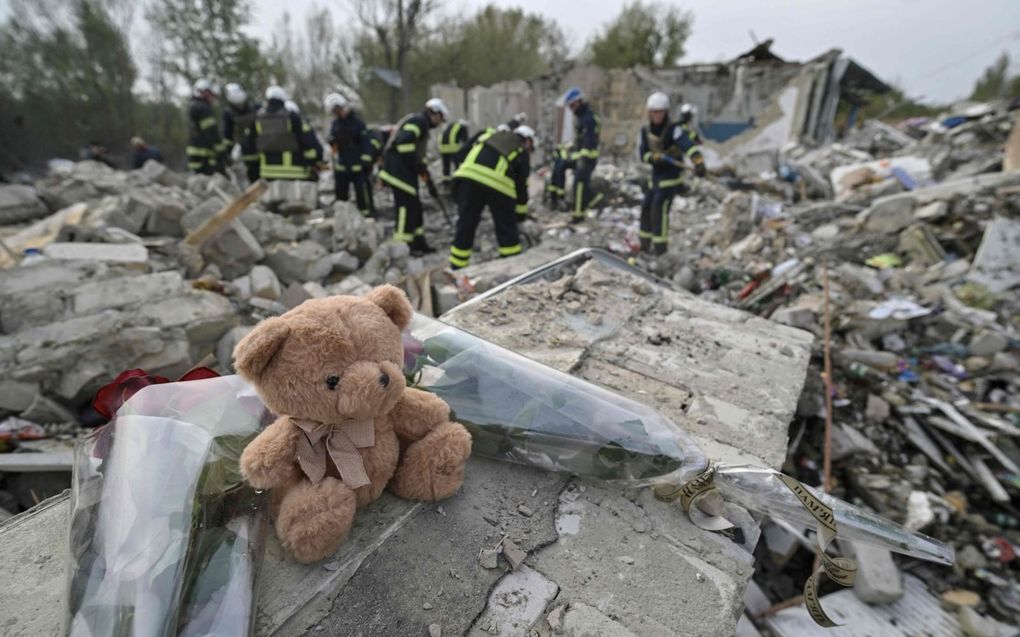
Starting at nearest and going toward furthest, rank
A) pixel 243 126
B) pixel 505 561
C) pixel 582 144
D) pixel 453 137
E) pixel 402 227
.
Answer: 1. pixel 505 561
2. pixel 402 227
3. pixel 582 144
4. pixel 453 137
5. pixel 243 126

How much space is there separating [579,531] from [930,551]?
0.97 meters

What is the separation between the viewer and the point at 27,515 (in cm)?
117

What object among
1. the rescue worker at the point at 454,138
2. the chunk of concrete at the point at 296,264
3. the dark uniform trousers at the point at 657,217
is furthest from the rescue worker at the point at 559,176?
the chunk of concrete at the point at 296,264

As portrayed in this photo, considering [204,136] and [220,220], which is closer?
[220,220]

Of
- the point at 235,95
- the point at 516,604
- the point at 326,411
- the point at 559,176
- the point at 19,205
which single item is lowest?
the point at 516,604

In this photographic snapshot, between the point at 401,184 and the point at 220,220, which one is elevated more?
the point at 401,184

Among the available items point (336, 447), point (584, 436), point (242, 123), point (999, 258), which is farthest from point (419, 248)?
point (999, 258)

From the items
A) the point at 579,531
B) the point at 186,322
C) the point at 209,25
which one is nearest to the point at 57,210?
the point at 186,322

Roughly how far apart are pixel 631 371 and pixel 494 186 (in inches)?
117

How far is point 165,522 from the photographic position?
0.95 m

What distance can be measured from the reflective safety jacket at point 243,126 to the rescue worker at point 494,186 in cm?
489

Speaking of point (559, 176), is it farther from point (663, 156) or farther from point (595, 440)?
point (595, 440)

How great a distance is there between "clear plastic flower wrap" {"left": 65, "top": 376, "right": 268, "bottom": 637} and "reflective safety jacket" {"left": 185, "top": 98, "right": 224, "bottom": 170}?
27.8 feet

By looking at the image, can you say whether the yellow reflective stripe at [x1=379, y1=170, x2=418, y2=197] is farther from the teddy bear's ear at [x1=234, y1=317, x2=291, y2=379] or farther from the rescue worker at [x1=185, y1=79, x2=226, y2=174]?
the teddy bear's ear at [x1=234, y1=317, x2=291, y2=379]
